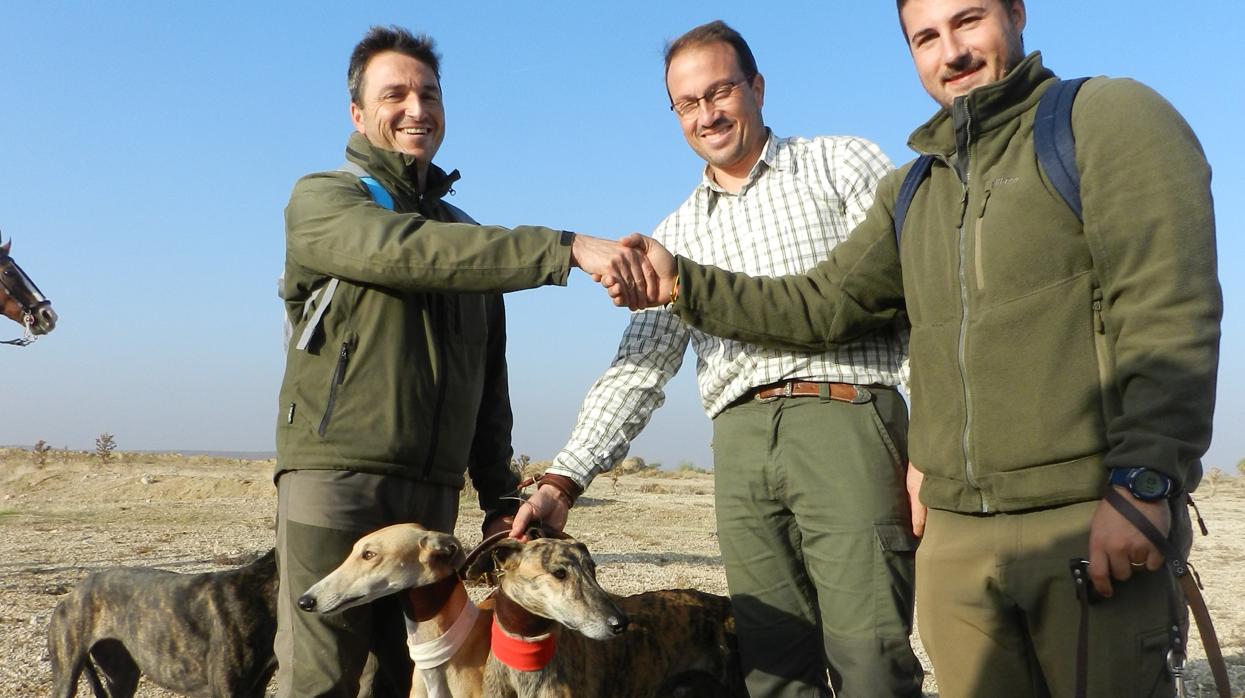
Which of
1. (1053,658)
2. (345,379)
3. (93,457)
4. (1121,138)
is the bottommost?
(93,457)

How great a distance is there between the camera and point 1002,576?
8.89ft

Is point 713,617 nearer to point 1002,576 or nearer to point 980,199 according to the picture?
point 1002,576

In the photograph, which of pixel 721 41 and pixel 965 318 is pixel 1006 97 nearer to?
pixel 965 318

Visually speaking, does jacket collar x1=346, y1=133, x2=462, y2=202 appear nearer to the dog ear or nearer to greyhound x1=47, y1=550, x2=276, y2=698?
the dog ear

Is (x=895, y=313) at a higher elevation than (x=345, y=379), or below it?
higher

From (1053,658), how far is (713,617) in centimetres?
217

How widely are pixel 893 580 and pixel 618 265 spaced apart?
1.44 m

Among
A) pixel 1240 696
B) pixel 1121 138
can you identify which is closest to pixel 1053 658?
pixel 1121 138

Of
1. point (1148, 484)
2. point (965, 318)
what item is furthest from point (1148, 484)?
point (965, 318)

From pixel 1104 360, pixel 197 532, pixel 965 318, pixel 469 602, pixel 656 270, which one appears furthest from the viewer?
pixel 197 532

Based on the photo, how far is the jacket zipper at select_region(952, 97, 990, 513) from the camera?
2.78 metres

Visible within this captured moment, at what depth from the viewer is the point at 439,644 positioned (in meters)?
3.55

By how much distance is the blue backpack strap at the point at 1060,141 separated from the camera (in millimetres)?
2582

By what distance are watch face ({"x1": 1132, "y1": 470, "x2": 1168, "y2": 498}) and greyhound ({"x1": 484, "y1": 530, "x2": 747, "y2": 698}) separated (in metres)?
1.93
